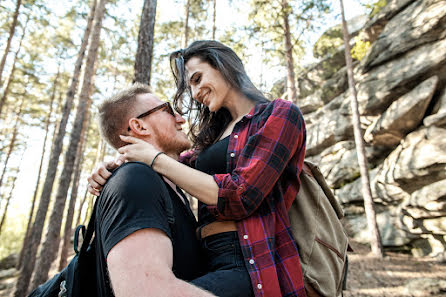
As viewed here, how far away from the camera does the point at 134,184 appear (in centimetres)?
133

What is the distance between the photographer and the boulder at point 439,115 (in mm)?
9258

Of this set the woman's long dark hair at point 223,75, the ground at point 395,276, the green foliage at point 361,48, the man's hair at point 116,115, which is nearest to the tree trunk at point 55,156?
the woman's long dark hair at point 223,75

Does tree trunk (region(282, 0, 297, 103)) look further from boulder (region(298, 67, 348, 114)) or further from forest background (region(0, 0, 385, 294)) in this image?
boulder (region(298, 67, 348, 114))

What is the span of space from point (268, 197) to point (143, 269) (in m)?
1.02

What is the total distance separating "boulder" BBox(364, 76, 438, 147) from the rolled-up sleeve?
1112cm

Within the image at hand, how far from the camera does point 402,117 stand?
1073 centimetres

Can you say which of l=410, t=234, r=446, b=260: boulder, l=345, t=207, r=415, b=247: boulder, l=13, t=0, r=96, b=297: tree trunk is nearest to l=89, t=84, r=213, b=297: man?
l=13, t=0, r=96, b=297: tree trunk

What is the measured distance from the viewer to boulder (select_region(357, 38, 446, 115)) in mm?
10359

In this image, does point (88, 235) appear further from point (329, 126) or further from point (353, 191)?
point (329, 126)

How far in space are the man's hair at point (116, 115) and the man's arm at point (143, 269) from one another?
1128mm

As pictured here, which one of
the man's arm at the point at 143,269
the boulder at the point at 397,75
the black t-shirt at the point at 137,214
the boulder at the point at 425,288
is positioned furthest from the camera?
the boulder at the point at 397,75

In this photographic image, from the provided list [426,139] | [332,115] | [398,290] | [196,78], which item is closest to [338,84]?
[332,115]

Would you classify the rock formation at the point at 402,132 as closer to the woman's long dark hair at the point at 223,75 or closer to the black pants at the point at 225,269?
the woman's long dark hair at the point at 223,75

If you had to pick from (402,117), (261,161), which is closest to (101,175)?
(261,161)
